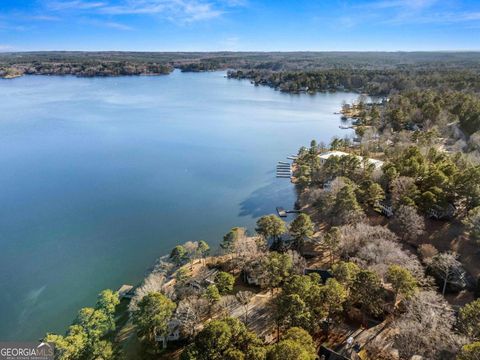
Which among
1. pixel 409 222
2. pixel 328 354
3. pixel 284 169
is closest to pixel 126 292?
pixel 328 354

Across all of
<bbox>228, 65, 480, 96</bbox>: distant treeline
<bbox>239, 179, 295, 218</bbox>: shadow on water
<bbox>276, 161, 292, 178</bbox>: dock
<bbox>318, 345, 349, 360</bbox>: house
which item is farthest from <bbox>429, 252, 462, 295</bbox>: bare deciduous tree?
<bbox>228, 65, 480, 96</bbox>: distant treeline

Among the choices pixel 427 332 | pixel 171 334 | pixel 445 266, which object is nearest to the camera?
pixel 427 332

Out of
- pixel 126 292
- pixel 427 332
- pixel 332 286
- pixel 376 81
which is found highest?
pixel 376 81

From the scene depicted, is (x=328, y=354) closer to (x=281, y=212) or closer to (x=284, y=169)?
(x=281, y=212)

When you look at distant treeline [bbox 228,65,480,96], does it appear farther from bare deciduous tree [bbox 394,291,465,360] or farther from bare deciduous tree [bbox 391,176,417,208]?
bare deciduous tree [bbox 394,291,465,360]

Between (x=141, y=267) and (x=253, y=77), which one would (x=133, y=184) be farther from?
(x=253, y=77)

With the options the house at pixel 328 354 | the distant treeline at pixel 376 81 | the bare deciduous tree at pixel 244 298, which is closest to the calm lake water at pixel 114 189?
the bare deciduous tree at pixel 244 298

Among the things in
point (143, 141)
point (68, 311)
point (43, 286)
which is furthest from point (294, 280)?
point (143, 141)

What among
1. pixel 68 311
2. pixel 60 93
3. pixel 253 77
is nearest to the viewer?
pixel 68 311
